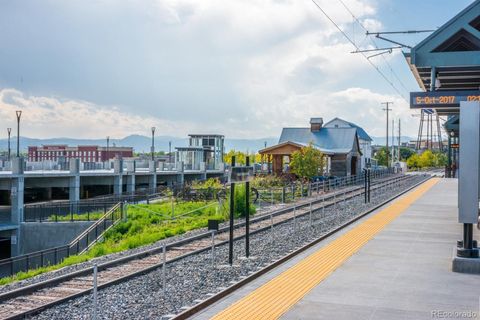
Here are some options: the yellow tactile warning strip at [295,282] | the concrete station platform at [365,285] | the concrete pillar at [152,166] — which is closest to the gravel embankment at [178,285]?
the concrete station platform at [365,285]

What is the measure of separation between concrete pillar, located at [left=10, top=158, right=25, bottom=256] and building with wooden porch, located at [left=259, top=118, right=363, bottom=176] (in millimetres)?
24252

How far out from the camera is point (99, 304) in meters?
9.69

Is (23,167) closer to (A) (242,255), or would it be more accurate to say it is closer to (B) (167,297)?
(A) (242,255)

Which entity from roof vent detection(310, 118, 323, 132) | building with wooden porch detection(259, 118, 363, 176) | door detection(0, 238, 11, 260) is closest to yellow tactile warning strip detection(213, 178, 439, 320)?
door detection(0, 238, 11, 260)

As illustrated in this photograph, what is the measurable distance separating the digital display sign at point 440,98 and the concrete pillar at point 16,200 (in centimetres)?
2430

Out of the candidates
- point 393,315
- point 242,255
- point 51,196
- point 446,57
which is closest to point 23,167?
point 51,196

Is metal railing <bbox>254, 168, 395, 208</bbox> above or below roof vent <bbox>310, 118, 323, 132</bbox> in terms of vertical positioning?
below

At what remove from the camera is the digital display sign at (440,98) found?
45.8 ft

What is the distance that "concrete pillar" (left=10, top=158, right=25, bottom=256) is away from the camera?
31609 mm

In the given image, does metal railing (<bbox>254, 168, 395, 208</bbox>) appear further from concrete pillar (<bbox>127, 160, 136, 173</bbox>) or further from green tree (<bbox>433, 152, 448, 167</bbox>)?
green tree (<bbox>433, 152, 448, 167</bbox>)

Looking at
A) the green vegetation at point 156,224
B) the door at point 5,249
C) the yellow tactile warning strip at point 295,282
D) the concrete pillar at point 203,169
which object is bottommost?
the door at point 5,249

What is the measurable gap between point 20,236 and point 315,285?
25.7m

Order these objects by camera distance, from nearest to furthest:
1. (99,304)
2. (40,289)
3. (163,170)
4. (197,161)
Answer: (99,304), (40,289), (163,170), (197,161)

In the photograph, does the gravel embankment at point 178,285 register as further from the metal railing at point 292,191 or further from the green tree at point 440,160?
the green tree at point 440,160
